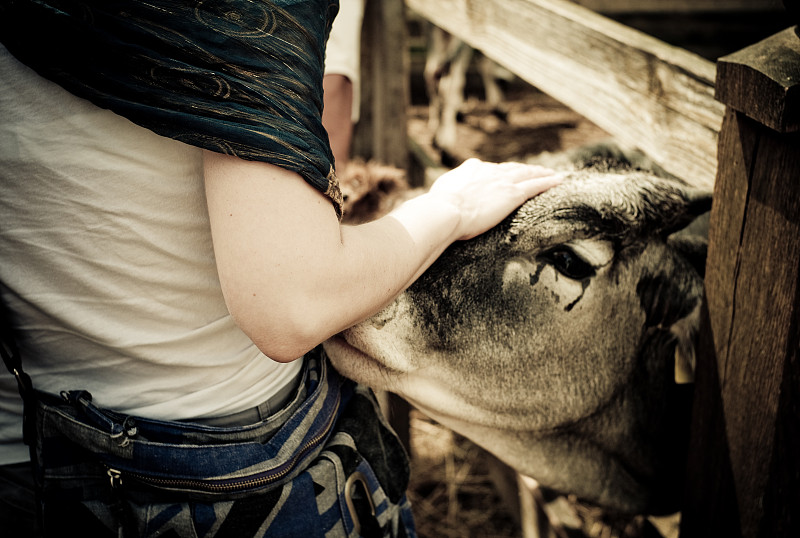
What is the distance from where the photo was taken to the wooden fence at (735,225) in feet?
4.03

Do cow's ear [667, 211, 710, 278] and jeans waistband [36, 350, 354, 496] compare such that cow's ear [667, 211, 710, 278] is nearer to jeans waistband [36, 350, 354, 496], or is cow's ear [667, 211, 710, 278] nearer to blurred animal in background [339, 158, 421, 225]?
blurred animal in background [339, 158, 421, 225]

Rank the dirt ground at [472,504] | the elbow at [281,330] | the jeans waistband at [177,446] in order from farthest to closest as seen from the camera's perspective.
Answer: the dirt ground at [472,504]
the jeans waistband at [177,446]
the elbow at [281,330]

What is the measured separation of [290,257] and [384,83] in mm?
2837

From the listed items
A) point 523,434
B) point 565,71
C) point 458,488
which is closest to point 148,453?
point 523,434

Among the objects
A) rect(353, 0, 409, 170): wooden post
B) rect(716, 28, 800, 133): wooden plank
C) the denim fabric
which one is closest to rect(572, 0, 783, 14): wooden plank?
rect(353, 0, 409, 170): wooden post

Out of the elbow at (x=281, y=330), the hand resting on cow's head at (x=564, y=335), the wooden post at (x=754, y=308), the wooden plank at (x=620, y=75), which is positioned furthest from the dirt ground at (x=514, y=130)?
the elbow at (x=281, y=330)

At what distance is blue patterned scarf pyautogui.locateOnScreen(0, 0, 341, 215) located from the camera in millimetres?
840

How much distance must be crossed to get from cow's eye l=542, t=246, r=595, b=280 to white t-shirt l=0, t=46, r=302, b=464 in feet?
2.18

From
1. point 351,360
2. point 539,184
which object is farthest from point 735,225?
point 351,360

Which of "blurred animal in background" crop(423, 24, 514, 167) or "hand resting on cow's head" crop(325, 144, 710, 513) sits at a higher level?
"hand resting on cow's head" crop(325, 144, 710, 513)

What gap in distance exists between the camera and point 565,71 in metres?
2.17

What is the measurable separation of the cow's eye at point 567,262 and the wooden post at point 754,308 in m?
0.29

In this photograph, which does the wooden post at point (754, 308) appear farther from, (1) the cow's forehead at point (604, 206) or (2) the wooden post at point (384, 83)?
(2) the wooden post at point (384, 83)

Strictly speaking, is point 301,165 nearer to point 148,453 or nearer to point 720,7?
point 148,453
